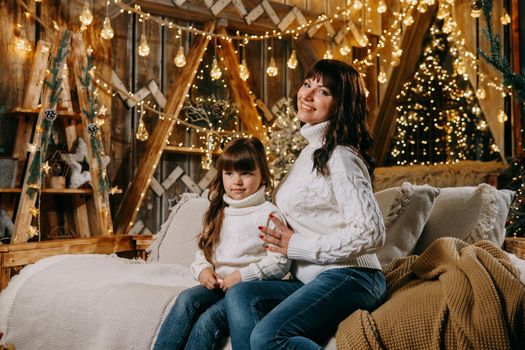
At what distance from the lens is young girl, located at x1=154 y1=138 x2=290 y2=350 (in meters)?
1.83

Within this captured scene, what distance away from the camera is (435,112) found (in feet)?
19.4

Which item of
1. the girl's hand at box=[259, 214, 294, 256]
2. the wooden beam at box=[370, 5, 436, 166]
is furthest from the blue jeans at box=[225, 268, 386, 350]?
the wooden beam at box=[370, 5, 436, 166]

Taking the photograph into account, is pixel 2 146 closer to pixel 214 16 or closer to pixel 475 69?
pixel 214 16

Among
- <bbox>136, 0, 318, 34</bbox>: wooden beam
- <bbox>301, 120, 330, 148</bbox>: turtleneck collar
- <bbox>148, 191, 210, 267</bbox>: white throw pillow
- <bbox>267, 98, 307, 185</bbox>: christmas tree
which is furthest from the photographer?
<bbox>136, 0, 318, 34</bbox>: wooden beam

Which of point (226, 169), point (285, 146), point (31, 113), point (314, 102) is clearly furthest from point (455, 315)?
point (31, 113)

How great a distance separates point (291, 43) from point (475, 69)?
165cm

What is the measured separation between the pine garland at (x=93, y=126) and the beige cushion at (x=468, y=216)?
2251 millimetres

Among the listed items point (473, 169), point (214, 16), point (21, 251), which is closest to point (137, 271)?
point (21, 251)

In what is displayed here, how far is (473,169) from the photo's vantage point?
189 inches

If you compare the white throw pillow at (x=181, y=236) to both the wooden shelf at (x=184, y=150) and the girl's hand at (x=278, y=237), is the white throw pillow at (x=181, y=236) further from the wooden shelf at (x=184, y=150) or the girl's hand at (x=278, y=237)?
the wooden shelf at (x=184, y=150)

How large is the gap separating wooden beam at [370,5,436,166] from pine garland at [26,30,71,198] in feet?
10.3

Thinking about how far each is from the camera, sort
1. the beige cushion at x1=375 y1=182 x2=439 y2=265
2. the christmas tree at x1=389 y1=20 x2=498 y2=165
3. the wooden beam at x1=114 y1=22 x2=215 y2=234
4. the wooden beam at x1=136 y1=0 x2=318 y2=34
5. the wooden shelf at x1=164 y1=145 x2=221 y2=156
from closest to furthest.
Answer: the beige cushion at x1=375 y1=182 x2=439 y2=265
the wooden beam at x1=114 y1=22 x2=215 y2=234
the wooden beam at x1=136 y1=0 x2=318 y2=34
the wooden shelf at x1=164 y1=145 x2=221 y2=156
the christmas tree at x1=389 y1=20 x2=498 y2=165

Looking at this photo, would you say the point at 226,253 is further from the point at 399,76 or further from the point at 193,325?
the point at 399,76

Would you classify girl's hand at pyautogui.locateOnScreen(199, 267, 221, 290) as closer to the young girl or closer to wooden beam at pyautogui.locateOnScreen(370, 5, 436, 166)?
the young girl
